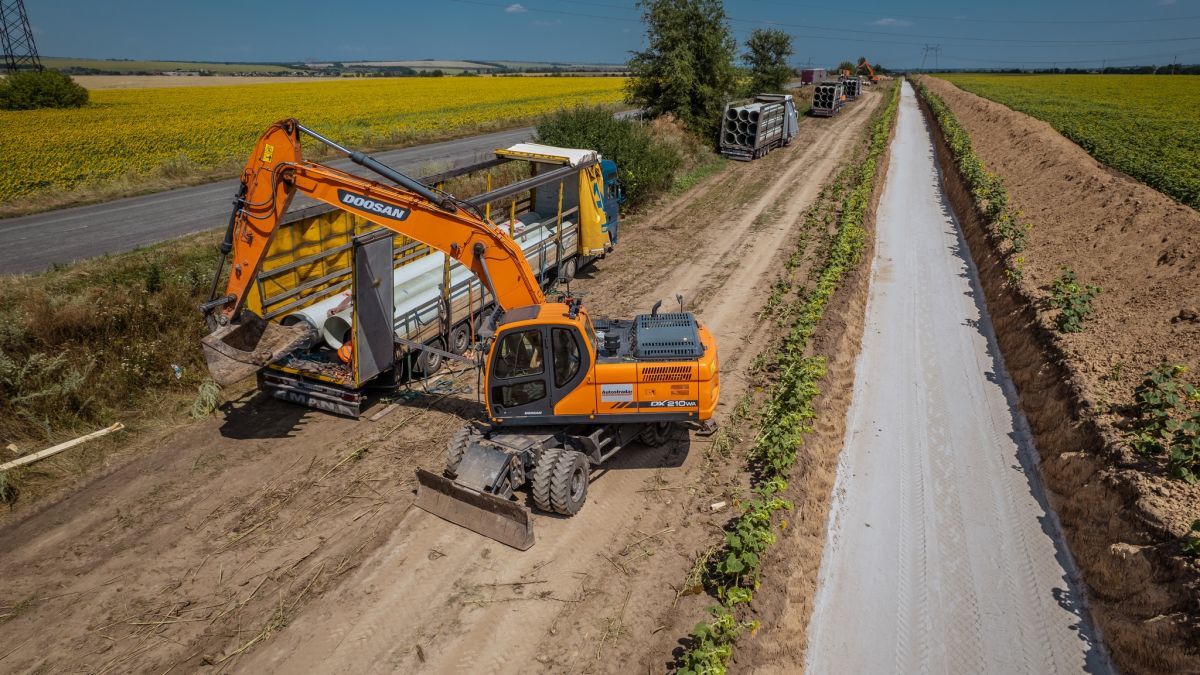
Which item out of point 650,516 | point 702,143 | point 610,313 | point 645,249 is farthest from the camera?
point 702,143

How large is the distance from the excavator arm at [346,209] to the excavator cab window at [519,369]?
0.90 metres

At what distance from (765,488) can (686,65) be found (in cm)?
2778

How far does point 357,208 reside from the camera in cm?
880

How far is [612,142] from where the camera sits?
72.1 ft

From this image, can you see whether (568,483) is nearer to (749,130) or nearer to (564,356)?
(564,356)

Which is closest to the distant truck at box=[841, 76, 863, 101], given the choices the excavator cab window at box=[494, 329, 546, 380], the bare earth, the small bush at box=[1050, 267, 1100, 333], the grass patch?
the grass patch

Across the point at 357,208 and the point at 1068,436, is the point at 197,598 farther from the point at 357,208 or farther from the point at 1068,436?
the point at 1068,436

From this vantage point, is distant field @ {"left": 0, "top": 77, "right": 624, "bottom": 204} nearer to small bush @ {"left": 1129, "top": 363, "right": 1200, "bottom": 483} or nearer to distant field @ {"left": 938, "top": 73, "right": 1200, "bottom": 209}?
small bush @ {"left": 1129, "top": 363, "right": 1200, "bottom": 483}

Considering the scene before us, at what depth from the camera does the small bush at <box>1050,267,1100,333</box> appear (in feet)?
38.3

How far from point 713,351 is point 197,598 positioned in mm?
6624

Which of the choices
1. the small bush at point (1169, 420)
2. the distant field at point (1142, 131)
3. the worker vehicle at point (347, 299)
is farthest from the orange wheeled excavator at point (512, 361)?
the distant field at point (1142, 131)

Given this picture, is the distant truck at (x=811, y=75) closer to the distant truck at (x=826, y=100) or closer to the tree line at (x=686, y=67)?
the distant truck at (x=826, y=100)

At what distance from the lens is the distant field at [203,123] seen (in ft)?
86.7

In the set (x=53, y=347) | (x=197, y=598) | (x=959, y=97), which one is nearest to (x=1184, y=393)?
(x=197, y=598)
